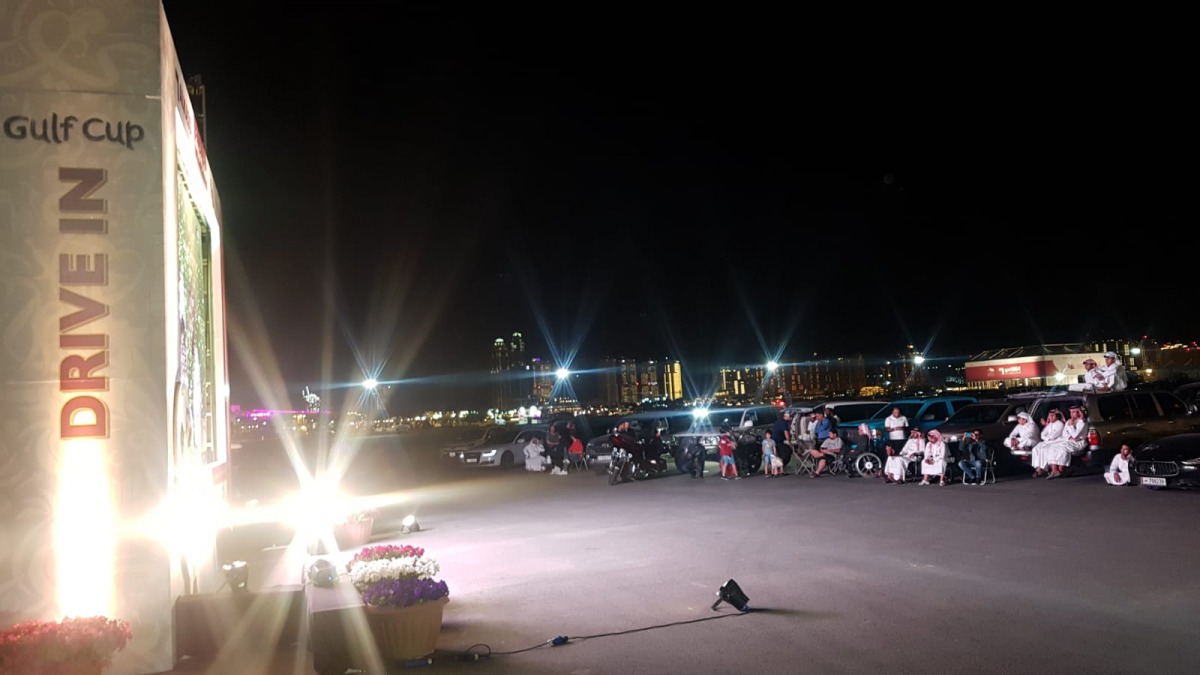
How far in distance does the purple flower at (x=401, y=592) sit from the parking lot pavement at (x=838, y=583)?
0.54m

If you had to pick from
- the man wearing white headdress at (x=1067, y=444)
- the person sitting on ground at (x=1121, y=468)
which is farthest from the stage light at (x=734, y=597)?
the man wearing white headdress at (x=1067, y=444)

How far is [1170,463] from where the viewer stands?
1414 centimetres

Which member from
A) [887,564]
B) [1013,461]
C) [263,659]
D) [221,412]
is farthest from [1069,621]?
[1013,461]

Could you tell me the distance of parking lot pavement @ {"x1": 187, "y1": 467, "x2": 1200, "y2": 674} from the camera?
6488mm

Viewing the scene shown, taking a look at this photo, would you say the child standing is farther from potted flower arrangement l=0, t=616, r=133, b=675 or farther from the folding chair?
potted flower arrangement l=0, t=616, r=133, b=675

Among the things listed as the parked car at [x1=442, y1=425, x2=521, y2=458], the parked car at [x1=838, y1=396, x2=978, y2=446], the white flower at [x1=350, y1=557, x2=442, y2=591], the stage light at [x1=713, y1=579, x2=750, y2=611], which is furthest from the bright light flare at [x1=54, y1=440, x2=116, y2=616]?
the parked car at [x1=442, y1=425, x2=521, y2=458]

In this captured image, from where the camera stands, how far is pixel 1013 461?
18906 mm

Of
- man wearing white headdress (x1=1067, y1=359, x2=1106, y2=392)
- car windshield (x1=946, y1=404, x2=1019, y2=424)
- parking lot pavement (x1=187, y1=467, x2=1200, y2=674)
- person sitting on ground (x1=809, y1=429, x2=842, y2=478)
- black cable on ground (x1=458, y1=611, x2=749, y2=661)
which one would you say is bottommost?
parking lot pavement (x1=187, y1=467, x2=1200, y2=674)

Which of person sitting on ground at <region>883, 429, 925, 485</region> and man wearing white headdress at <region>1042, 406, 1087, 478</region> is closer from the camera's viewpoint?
man wearing white headdress at <region>1042, 406, 1087, 478</region>

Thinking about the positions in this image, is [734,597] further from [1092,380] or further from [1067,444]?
[1092,380]

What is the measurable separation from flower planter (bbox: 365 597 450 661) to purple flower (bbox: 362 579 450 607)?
1.6 inches

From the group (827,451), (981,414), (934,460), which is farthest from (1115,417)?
(827,451)

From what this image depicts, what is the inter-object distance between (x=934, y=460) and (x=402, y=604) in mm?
13383

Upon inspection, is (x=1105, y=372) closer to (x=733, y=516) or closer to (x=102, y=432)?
(x=733, y=516)
